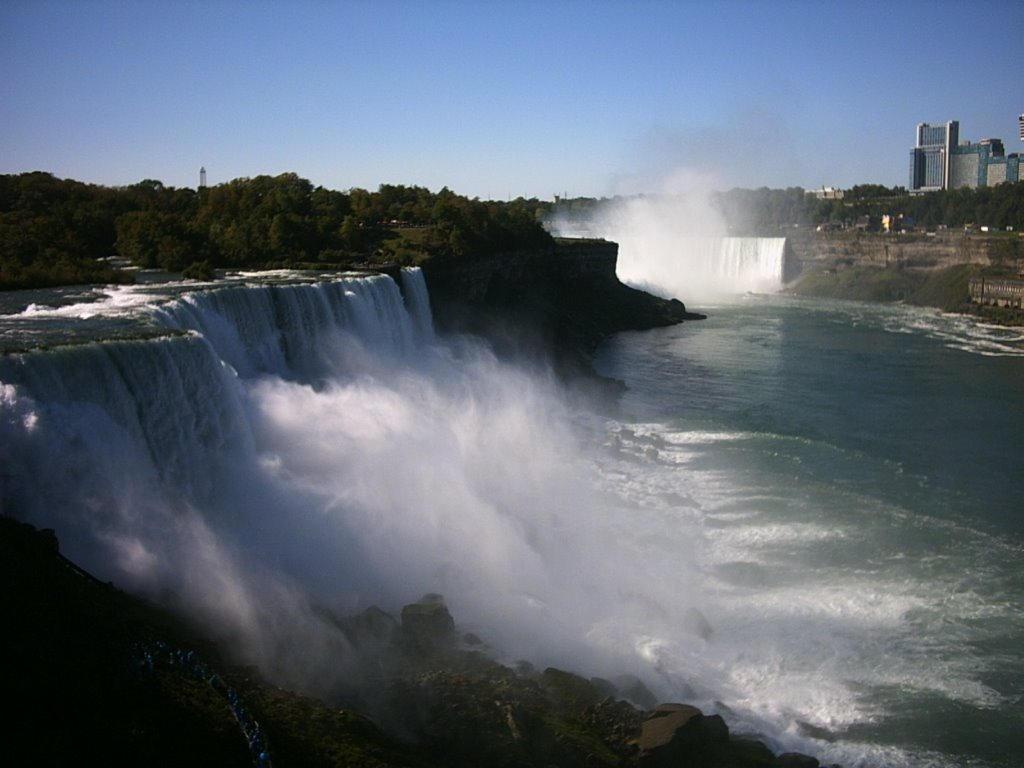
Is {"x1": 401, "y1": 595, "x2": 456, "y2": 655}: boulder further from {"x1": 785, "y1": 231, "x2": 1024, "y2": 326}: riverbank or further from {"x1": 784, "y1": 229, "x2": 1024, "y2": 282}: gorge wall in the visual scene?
{"x1": 784, "y1": 229, "x2": 1024, "y2": 282}: gorge wall

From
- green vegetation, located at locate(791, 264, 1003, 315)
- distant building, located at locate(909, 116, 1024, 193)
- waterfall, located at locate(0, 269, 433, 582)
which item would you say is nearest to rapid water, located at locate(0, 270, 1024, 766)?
waterfall, located at locate(0, 269, 433, 582)

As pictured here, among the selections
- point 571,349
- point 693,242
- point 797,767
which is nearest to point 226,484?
point 797,767

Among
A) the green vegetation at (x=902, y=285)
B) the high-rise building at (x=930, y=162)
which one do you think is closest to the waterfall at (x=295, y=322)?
the green vegetation at (x=902, y=285)

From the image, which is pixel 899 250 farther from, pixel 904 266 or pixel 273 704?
pixel 273 704

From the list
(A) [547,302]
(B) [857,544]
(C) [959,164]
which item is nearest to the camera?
(B) [857,544]

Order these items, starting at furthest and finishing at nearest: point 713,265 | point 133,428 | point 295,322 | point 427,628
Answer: point 713,265
point 295,322
point 133,428
point 427,628

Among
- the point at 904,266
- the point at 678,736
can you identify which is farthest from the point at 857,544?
the point at 904,266

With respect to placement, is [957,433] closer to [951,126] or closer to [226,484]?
[226,484]

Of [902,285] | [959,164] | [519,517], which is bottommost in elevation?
[519,517]
